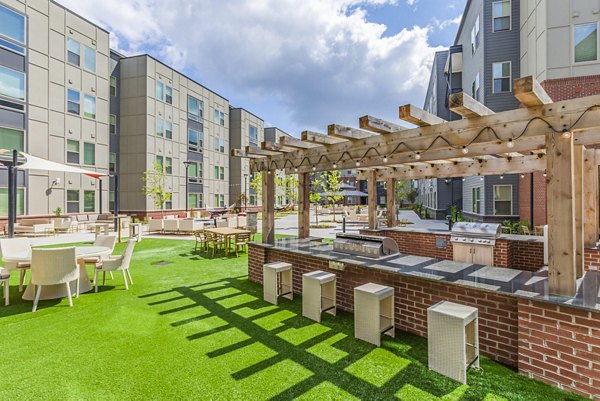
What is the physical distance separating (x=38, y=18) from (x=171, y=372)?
23.0m

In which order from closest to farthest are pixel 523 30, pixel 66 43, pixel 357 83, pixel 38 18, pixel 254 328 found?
pixel 254 328
pixel 523 30
pixel 38 18
pixel 66 43
pixel 357 83

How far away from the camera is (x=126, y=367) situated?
3527 mm

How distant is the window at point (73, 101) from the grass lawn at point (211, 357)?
17.8m

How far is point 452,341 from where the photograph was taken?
10.8 feet

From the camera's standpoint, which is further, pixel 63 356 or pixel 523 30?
pixel 523 30

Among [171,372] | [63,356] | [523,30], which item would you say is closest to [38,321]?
[63,356]

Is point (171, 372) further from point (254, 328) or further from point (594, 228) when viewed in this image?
point (594, 228)

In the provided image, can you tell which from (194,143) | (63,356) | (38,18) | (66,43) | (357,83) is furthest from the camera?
(357,83)

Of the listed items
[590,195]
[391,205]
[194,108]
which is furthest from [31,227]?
[590,195]

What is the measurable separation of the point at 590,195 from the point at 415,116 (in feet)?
17.7

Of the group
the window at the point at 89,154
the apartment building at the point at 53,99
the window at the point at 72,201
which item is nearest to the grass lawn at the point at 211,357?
the apartment building at the point at 53,99

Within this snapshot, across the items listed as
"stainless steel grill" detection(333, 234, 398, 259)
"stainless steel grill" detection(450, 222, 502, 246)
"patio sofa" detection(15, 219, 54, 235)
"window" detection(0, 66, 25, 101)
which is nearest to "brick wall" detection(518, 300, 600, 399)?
"stainless steel grill" detection(333, 234, 398, 259)

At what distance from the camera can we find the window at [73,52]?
748 inches

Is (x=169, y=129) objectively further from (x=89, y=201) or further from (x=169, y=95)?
(x=89, y=201)
